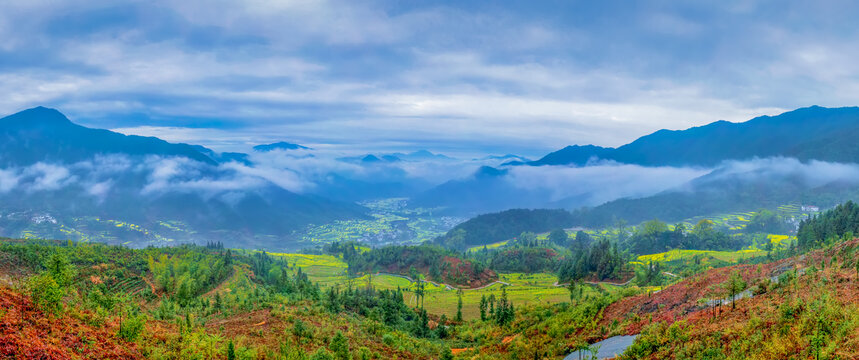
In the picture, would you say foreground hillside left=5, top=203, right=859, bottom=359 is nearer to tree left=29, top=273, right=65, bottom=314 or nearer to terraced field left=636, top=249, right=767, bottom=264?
tree left=29, top=273, right=65, bottom=314

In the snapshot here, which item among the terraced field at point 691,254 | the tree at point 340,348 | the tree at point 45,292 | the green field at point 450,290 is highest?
the tree at point 45,292

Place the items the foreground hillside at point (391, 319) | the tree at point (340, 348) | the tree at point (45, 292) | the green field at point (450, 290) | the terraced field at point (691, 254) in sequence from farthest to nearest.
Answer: the terraced field at point (691, 254), the green field at point (450, 290), the tree at point (340, 348), the tree at point (45, 292), the foreground hillside at point (391, 319)

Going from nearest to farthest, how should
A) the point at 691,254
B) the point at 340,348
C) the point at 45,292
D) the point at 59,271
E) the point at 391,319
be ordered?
the point at 45,292, the point at 59,271, the point at 340,348, the point at 391,319, the point at 691,254

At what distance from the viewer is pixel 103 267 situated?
195 feet

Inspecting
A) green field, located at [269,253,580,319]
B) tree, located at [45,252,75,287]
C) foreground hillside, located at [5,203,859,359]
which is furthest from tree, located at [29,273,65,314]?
green field, located at [269,253,580,319]

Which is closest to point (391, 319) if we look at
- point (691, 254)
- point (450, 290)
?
point (450, 290)

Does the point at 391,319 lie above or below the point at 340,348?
below

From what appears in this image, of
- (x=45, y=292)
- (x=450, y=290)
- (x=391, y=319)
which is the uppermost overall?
(x=45, y=292)

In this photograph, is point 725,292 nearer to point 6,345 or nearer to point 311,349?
point 311,349

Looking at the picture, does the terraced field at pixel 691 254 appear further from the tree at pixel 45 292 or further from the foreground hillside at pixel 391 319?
the tree at pixel 45 292

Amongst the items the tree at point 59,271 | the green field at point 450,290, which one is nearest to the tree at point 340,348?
the tree at point 59,271

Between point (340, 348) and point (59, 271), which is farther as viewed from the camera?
point (340, 348)

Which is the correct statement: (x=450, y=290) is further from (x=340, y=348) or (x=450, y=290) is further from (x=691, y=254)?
(x=340, y=348)

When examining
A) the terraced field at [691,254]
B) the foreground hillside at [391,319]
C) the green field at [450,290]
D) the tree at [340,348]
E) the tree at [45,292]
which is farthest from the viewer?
the terraced field at [691,254]
